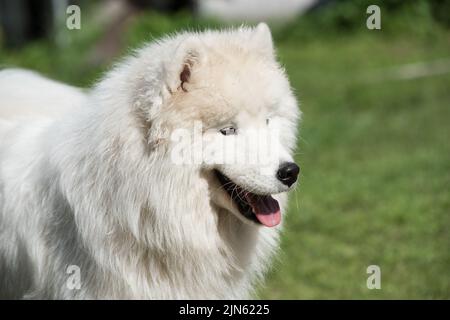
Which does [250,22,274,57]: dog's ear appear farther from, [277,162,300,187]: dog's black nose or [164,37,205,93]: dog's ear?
[277,162,300,187]: dog's black nose

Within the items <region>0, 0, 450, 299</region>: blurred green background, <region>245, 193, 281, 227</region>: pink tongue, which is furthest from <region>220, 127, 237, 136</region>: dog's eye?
<region>0, 0, 450, 299</region>: blurred green background

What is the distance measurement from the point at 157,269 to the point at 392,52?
1091cm

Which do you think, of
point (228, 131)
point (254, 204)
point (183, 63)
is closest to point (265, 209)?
point (254, 204)

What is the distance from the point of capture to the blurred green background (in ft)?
17.4

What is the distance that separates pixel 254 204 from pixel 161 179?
0.50 m

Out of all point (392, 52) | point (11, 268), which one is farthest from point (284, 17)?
point (11, 268)

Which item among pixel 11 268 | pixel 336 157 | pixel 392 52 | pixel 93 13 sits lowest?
pixel 93 13

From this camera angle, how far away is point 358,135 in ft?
29.4

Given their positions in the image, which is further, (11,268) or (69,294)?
(11,268)

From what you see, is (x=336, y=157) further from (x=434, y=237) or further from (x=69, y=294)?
(x=69, y=294)

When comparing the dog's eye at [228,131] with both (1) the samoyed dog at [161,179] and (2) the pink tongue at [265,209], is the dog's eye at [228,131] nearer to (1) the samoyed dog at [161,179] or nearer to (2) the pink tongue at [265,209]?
(1) the samoyed dog at [161,179]

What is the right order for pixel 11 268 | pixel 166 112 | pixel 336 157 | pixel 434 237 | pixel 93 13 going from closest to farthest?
pixel 166 112
pixel 11 268
pixel 434 237
pixel 336 157
pixel 93 13

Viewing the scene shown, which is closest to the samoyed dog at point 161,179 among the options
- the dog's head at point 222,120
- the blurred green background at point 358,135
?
the dog's head at point 222,120

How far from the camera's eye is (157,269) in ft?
11.5
